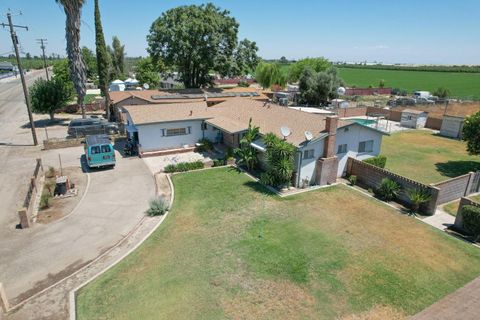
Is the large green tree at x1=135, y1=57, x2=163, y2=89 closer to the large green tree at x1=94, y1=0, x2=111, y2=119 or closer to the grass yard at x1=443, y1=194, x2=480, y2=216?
the large green tree at x1=94, y1=0, x2=111, y2=119

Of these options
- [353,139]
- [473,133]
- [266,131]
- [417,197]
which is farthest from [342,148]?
[473,133]

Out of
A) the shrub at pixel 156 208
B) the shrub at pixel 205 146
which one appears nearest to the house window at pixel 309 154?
the shrub at pixel 156 208

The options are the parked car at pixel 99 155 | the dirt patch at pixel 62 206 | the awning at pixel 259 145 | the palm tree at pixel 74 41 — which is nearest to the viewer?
the dirt patch at pixel 62 206

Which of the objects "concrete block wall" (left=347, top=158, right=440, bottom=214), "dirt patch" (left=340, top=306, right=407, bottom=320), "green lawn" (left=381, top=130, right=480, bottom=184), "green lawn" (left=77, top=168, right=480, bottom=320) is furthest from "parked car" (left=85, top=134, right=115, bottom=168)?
"green lawn" (left=381, top=130, right=480, bottom=184)

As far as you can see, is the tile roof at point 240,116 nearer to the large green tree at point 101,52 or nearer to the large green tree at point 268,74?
the large green tree at point 101,52

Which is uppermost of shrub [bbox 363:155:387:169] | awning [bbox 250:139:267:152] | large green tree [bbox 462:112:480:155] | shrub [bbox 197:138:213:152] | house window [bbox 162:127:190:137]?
large green tree [bbox 462:112:480:155]

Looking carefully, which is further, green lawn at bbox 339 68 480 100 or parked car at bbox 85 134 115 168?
green lawn at bbox 339 68 480 100
